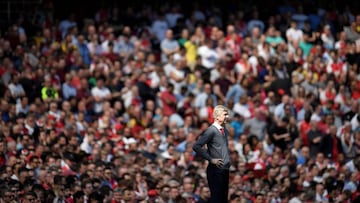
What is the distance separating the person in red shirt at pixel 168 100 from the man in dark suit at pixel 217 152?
852 cm

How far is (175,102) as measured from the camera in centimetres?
2567

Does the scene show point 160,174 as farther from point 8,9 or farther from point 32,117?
point 8,9

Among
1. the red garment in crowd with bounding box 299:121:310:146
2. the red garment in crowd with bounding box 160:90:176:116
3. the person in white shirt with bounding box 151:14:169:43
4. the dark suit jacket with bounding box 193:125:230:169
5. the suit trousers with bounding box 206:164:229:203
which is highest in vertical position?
the person in white shirt with bounding box 151:14:169:43

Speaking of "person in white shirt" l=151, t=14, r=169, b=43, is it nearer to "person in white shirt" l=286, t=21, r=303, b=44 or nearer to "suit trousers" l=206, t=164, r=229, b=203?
"person in white shirt" l=286, t=21, r=303, b=44

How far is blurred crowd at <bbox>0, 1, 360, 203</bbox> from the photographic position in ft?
69.8

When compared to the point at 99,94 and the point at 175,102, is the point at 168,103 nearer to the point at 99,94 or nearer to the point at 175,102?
the point at 175,102

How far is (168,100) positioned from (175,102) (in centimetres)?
16

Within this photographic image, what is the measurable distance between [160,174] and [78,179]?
2.15m

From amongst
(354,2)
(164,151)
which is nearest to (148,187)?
(164,151)

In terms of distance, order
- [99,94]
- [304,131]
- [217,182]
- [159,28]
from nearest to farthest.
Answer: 1. [217,182]
2. [304,131]
3. [99,94]
4. [159,28]

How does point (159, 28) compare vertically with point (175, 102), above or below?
above

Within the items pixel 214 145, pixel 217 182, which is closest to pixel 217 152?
pixel 214 145

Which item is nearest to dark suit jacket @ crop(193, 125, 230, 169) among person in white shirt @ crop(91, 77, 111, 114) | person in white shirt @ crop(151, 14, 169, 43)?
person in white shirt @ crop(91, 77, 111, 114)

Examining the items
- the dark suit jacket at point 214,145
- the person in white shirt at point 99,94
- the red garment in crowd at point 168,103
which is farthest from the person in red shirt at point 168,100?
the dark suit jacket at point 214,145
